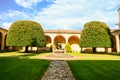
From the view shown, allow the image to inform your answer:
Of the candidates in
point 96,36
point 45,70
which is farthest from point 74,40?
point 45,70

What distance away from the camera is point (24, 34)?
2856 centimetres

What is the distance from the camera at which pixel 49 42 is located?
4234cm

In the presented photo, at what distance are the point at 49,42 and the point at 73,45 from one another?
264 inches

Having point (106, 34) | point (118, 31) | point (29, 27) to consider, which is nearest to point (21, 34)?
point (29, 27)

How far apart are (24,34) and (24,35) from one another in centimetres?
24

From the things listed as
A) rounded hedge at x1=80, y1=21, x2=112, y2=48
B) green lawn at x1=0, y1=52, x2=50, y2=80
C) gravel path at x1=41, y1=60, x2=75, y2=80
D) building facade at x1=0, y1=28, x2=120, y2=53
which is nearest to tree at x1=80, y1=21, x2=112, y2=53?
rounded hedge at x1=80, y1=21, x2=112, y2=48

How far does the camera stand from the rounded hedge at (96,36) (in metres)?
29.0

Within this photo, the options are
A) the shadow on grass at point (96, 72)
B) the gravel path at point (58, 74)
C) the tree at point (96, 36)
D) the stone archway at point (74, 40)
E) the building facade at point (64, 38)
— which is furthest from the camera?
the stone archway at point (74, 40)

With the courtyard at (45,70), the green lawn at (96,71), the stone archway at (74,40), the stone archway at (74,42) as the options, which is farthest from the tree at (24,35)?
the green lawn at (96,71)

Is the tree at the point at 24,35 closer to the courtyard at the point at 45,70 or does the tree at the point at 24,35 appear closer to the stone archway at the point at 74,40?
the stone archway at the point at 74,40

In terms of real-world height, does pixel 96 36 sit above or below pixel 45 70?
above

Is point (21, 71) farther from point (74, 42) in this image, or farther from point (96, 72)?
point (74, 42)

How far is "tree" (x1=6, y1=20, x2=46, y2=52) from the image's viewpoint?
28.3m

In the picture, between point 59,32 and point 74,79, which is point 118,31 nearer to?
point 59,32
